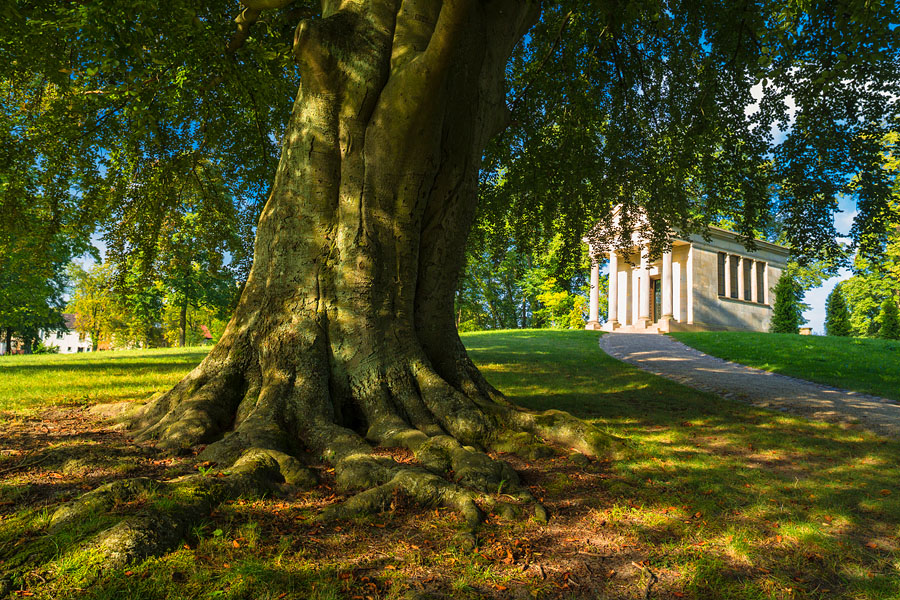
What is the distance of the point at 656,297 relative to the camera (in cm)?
4584

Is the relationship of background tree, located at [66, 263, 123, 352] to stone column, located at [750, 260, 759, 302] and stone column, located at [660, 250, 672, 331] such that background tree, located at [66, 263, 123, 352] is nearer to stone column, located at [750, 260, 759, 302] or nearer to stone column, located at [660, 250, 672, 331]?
stone column, located at [660, 250, 672, 331]

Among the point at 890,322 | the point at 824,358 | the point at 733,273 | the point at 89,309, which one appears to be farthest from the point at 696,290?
the point at 89,309

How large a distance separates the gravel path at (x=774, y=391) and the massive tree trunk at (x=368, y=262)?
5.54 metres

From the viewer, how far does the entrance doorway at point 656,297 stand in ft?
139

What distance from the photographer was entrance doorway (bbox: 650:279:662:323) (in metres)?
42.3

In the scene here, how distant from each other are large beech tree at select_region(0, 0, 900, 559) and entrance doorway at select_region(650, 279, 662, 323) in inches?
1349

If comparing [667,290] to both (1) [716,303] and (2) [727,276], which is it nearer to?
(1) [716,303]

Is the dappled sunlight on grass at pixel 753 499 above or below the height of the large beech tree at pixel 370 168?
below

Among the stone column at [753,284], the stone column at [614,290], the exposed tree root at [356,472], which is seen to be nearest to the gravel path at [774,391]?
the exposed tree root at [356,472]

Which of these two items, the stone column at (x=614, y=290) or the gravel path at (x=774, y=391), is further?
the stone column at (x=614, y=290)

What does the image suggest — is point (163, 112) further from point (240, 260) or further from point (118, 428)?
point (118, 428)

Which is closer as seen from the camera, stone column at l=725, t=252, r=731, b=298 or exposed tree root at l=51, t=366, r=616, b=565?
exposed tree root at l=51, t=366, r=616, b=565

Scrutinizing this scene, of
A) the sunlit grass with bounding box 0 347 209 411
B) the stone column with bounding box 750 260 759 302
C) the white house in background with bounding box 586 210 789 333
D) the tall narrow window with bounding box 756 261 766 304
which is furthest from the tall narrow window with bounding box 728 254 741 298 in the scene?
the sunlit grass with bounding box 0 347 209 411

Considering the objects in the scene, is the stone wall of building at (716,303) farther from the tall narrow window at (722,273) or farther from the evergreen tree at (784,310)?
the evergreen tree at (784,310)
